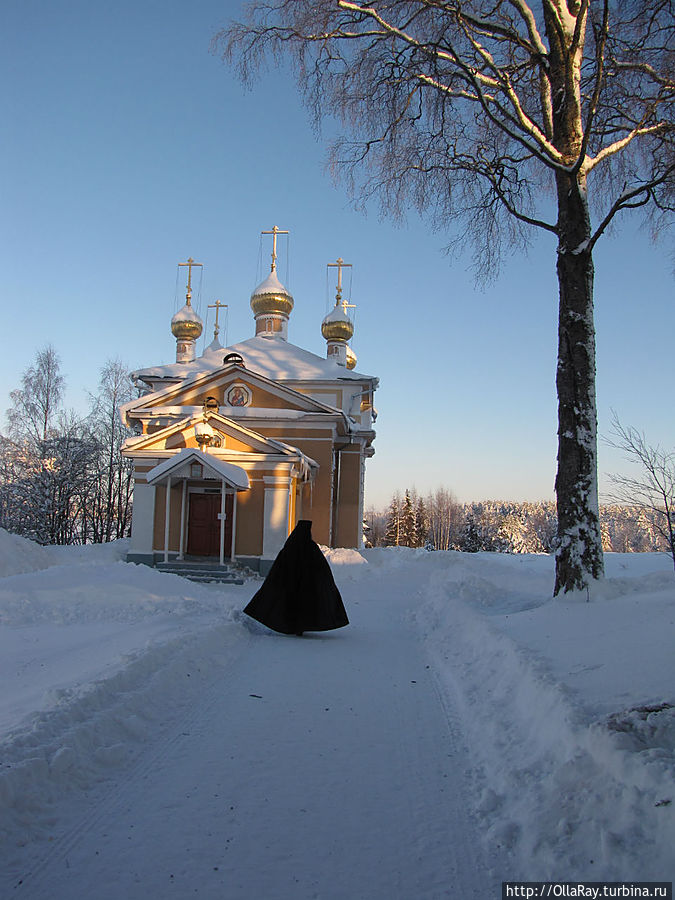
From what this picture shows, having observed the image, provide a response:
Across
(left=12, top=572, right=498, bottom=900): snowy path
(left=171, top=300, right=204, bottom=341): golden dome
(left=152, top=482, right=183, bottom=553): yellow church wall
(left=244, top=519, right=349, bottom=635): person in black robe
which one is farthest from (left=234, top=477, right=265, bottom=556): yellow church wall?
(left=171, top=300, right=204, bottom=341): golden dome

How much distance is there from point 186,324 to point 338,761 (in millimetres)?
29857

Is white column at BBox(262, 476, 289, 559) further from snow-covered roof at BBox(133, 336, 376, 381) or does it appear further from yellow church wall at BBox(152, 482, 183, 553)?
snow-covered roof at BBox(133, 336, 376, 381)

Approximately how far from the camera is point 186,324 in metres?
31.7

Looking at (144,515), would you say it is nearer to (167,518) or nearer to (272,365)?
(167,518)

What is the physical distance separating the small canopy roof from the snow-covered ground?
9.44m

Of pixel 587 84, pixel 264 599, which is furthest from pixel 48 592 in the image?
pixel 587 84

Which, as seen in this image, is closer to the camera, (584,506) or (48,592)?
(584,506)

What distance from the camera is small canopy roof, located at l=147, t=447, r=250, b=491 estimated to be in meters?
16.8

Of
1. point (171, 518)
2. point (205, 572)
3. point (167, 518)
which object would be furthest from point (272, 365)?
point (205, 572)

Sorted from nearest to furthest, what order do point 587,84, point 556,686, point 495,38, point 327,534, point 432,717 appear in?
point 556,686 → point 432,717 → point 495,38 → point 587,84 → point 327,534

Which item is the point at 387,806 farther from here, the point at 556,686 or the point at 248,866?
the point at 556,686

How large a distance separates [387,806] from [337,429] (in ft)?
64.4

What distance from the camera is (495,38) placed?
9.33m

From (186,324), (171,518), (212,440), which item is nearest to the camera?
(212,440)
